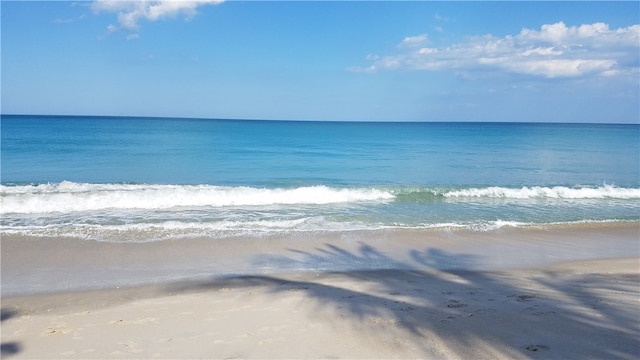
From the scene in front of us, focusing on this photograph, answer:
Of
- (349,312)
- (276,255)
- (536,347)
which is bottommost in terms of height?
(276,255)

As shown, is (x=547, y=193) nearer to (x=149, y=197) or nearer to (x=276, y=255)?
(x=276, y=255)

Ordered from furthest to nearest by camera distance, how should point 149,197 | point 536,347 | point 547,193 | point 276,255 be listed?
point 547,193 < point 149,197 < point 276,255 < point 536,347

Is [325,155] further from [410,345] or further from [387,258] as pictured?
[410,345]

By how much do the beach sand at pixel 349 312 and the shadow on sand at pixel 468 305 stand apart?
2 cm

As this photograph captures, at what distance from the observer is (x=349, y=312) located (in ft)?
20.6

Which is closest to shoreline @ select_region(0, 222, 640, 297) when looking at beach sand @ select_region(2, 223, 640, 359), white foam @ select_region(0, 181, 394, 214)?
beach sand @ select_region(2, 223, 640, 359)

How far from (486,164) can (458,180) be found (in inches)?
334

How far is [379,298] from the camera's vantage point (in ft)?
22.7

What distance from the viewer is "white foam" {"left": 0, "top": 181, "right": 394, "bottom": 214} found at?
14.8m

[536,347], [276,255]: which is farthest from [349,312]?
[276,255]

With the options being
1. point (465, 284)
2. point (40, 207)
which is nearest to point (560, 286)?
point (465, 284)

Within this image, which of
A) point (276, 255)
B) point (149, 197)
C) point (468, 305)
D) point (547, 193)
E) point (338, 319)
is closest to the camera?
point (338, 319)

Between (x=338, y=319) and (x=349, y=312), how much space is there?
0.31m

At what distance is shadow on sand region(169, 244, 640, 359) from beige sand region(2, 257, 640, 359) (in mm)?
20
